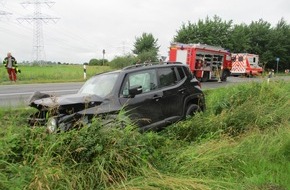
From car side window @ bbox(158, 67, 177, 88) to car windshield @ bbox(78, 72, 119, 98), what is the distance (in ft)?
3.72

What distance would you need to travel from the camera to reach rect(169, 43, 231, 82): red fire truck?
22203mm

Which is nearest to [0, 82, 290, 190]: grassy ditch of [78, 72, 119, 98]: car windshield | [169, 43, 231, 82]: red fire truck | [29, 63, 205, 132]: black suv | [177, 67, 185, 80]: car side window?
[29, 63, 205, 132]: black suv

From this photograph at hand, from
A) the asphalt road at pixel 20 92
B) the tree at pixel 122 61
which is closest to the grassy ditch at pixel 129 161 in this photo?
the asphalt road at pixel 20 92

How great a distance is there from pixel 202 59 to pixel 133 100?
1683cm

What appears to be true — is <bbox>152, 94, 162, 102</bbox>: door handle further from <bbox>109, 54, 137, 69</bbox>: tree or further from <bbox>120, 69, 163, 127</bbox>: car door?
<bbox>109, 54, 137, 69</bbox>: tree

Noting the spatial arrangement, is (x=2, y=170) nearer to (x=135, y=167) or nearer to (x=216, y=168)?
(x=135, y=167)

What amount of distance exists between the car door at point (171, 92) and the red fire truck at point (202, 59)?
46.5ft

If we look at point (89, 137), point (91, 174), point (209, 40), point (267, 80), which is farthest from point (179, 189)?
point (209, 40)

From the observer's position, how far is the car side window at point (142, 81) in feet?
21.8

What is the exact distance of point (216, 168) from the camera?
196 inches

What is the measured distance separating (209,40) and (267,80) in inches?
1542

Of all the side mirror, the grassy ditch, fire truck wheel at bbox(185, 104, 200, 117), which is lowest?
the grassy ditch

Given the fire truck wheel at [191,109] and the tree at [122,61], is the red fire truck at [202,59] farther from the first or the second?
the tree at [122,61]

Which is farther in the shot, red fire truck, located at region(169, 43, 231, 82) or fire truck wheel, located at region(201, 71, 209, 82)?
fire truck wheel, located at region(201, 71, 209, 82)
